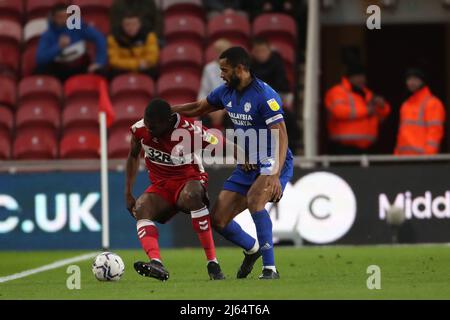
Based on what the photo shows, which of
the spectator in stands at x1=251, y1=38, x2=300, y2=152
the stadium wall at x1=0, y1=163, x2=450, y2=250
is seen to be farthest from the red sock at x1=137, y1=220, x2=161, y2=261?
the spectator in stands at x1=251, y1=38, x2=300, y2=152

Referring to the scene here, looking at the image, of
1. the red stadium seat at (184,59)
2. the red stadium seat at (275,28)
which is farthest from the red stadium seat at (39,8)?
the red stadium seat at (275,28)

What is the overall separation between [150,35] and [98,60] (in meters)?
0.82

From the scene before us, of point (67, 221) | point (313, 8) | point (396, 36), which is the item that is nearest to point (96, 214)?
point (67, 221)

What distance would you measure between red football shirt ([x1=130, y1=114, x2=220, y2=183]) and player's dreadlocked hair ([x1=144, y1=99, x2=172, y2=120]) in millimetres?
267

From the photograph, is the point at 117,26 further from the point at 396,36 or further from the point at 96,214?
the point at 396,36

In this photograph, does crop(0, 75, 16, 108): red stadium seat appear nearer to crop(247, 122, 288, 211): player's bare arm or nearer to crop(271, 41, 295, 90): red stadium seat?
crop(271, 41, 295, 90): red stadium seat

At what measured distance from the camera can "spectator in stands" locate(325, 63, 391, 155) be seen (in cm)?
1748

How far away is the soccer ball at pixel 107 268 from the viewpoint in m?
11.5

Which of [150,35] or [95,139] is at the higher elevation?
[150,35]

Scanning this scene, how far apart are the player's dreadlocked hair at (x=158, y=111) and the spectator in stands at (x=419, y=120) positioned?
6.60 meters

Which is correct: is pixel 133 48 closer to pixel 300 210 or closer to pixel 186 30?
pixel 186 30

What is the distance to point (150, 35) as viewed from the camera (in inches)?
740

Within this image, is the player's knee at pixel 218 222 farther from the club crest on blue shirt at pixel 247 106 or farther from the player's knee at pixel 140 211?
the club crest on blue shirt at pixel 247 106
